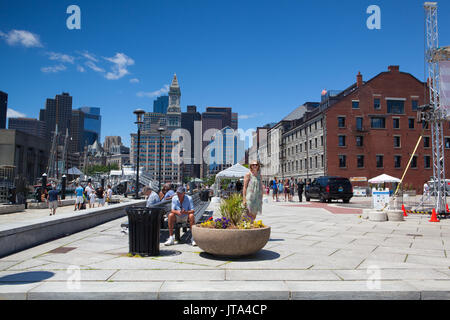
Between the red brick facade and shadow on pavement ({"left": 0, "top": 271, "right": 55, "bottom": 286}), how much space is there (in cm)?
4921

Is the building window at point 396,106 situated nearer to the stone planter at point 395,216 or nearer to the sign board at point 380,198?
the sign board at point 380,198

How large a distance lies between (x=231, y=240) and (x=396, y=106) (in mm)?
53827

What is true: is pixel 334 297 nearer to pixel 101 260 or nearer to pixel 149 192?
pixel 101 260

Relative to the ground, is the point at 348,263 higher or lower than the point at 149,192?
lower

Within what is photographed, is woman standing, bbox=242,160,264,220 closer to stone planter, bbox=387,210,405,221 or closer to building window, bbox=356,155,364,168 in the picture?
stone planter, bbox=387,210,405,221

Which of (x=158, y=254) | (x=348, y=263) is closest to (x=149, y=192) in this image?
(x=158, y=254)

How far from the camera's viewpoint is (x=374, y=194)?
640 inches

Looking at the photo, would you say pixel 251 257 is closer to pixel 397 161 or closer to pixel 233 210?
pixel 233 210

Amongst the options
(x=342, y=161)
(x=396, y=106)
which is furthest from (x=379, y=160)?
(x=396, y=106)

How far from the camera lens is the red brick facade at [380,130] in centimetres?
5094

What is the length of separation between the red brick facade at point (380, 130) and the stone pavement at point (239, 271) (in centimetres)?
4442
